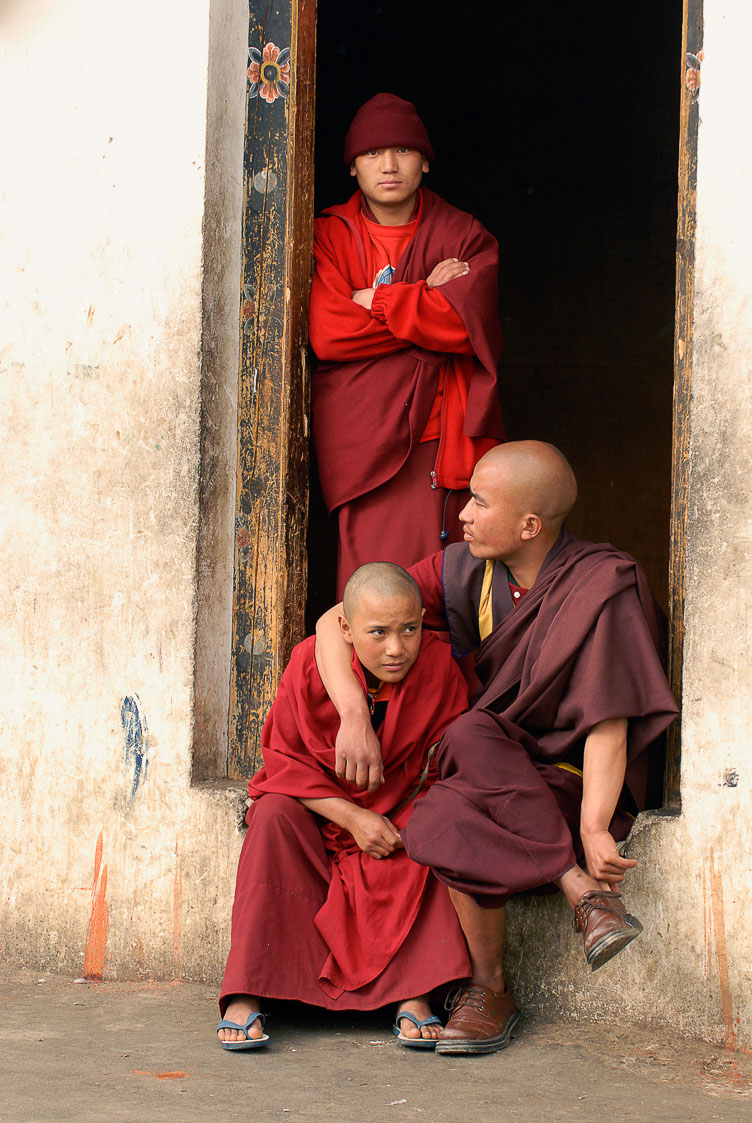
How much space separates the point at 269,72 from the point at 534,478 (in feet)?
4.77

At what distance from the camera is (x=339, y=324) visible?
3.74 meters

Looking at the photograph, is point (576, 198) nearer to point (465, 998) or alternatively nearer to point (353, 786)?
point (353, 786)

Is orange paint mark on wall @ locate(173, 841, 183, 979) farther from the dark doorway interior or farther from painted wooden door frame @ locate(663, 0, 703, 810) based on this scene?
the dark doorway interior

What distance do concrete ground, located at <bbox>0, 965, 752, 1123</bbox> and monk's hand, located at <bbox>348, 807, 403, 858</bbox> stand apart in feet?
1.42

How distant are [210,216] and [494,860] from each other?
192 cm

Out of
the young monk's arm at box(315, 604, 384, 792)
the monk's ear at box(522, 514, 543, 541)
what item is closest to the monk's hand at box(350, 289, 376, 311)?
the monk's ear at box(522, 514, 543, 541)

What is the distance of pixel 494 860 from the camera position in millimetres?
2865

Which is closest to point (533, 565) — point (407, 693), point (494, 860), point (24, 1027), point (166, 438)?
point (407, 693)

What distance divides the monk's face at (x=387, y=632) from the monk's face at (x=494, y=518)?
0.24 meters

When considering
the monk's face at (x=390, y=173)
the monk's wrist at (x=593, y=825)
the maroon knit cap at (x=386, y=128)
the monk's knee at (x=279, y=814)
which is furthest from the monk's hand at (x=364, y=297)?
the monk's wrist at (x=593, y=825)

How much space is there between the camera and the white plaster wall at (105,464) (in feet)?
11.8

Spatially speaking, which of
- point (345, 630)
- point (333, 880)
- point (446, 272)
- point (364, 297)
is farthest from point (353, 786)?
point (446, 272)

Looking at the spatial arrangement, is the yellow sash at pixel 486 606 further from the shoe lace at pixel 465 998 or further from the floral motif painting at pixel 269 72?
the floral motif painting at pixel 269 72

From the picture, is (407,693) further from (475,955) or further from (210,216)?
(210,216)
